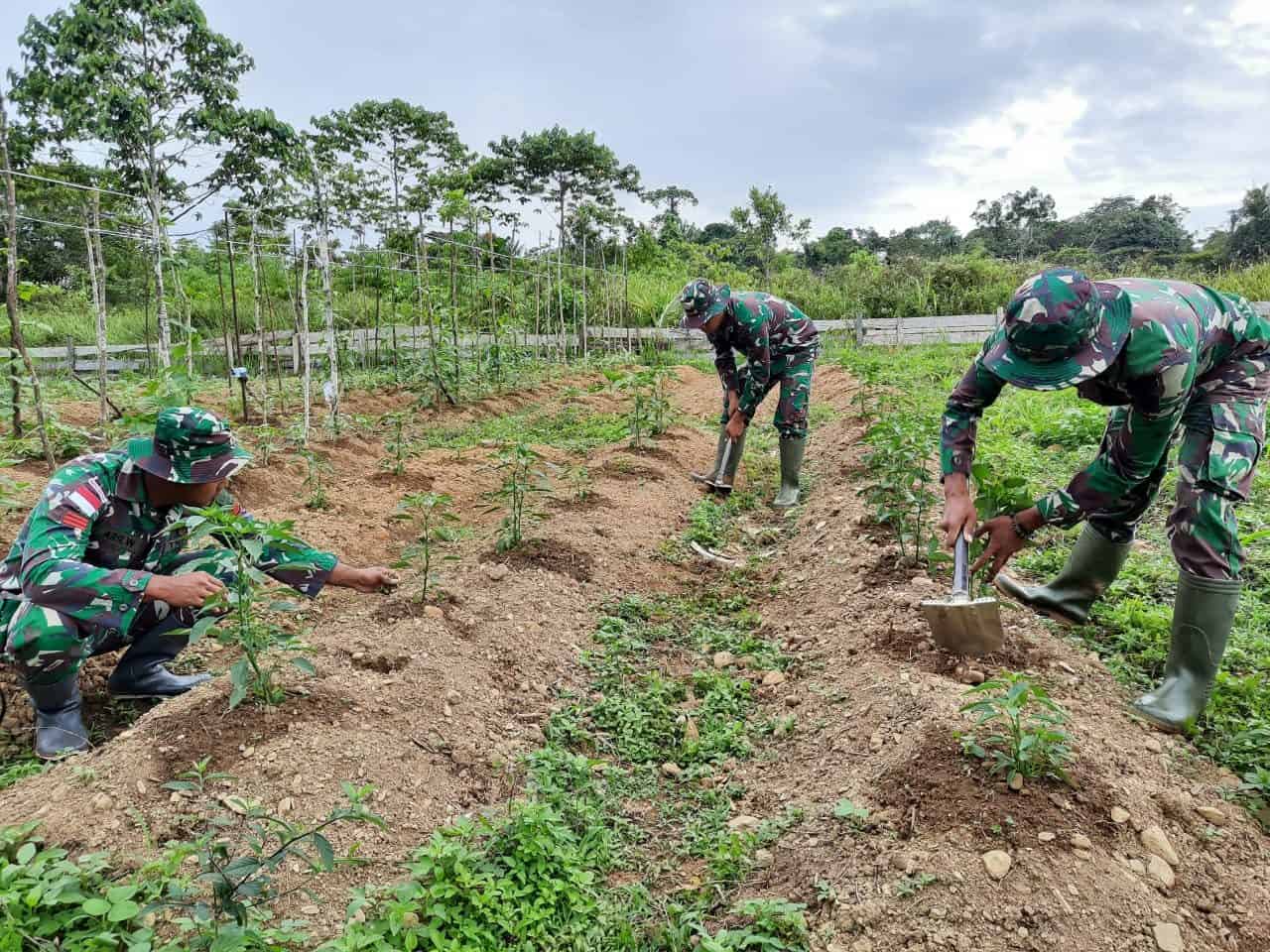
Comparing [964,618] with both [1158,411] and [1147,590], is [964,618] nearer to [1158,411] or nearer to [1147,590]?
[1158,411]

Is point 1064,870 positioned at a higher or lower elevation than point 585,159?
lower

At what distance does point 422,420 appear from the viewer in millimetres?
8625

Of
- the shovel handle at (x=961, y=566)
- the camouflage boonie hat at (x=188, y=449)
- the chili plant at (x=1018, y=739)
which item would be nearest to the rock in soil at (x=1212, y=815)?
the chili plant at (x=1018, y=739)

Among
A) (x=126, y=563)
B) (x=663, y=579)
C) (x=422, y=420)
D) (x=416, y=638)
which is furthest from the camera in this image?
(x=422, y=420)

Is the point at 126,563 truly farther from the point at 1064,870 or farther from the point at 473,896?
the point at 1064,870

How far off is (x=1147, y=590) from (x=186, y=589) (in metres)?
3.72

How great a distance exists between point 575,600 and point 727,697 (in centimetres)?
96

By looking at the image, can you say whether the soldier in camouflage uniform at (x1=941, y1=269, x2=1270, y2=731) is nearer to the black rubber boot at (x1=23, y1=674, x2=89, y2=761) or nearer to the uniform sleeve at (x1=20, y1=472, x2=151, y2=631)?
the uniform sleeve at (x1=20, y1=472, x2=151, y2=631)

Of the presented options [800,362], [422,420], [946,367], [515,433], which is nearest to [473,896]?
[800,362]

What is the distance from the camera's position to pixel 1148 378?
227 centimetres

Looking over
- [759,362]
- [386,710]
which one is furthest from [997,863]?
[759,362]

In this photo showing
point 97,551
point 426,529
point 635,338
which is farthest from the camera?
point 635,338

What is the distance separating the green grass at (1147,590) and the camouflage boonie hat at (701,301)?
1.56m

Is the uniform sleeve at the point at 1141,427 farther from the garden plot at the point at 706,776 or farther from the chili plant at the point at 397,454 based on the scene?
the chili plant at the point at 397,454
